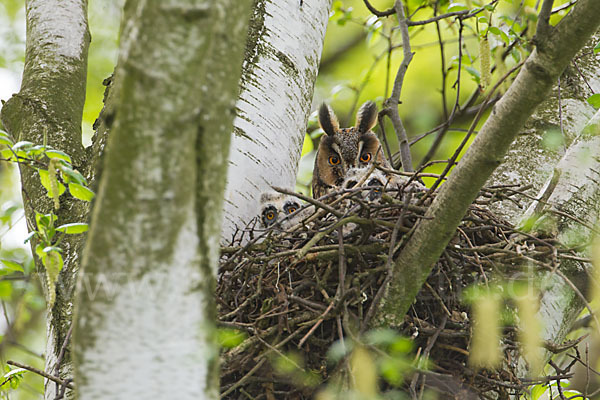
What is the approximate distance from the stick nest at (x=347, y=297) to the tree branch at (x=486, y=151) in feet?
0.22

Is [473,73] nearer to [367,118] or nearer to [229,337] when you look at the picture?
[367,118]

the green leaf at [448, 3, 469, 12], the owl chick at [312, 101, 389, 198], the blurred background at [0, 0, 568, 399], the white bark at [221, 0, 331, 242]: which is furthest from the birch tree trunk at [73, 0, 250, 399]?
the blurred background at [0, 0, 568, 399]

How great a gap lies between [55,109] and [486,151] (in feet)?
6.11

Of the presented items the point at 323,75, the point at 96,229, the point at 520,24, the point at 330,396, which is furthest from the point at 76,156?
the point at 323,75

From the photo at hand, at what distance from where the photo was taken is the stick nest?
5.92 ft

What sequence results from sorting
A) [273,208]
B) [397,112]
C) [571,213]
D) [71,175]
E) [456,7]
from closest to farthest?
1. [71,175]
2. [571,213]
3. [273,208]
4. [397,112]
5. [456,7]

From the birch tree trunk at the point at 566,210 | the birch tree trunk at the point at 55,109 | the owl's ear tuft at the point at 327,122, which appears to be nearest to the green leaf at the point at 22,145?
the birch tree trunk at the point at 55,109

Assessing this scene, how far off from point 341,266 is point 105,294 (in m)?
0.88

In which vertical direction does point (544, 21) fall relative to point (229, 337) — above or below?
above

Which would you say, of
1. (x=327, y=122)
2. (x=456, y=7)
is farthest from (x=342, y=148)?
(x=456, y=7)

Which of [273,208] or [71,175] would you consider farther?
[273,208]

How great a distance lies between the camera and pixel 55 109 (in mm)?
2621

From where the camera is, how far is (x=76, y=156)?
2.54 metres

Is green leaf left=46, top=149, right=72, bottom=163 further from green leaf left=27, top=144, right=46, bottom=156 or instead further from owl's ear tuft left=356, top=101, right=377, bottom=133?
owl's ear tuft left=356, top=101, right=377, bottom=133
